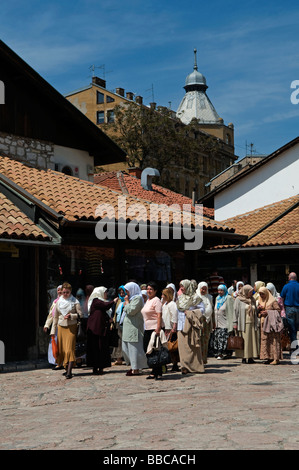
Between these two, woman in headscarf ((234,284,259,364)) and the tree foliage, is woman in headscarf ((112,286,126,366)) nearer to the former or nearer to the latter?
woman in headscarf ((234,284,259,364))

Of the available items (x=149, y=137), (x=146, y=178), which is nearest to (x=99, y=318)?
(x=146, y=178)

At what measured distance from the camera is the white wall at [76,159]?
21.9m

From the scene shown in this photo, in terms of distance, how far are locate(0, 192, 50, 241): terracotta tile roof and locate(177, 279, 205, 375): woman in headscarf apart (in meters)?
3.70

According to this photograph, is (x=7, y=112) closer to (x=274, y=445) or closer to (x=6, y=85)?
(x=6, y=85)

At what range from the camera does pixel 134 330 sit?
1313 centimetres

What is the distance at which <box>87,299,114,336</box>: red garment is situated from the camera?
13.5 metres

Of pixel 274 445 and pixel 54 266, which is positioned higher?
pixel 54 266

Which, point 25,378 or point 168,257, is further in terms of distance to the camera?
point 168,257

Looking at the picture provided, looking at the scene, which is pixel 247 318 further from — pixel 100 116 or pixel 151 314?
pixel 100 116

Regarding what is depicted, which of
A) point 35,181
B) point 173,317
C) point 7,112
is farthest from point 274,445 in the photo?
point 7,112

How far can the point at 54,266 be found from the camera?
16.6 m

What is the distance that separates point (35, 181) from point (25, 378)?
6984 mm

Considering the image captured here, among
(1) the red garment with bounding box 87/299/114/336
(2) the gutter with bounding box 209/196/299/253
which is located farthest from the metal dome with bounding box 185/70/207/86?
(1) the red garment with bounding box 87/299/114/336

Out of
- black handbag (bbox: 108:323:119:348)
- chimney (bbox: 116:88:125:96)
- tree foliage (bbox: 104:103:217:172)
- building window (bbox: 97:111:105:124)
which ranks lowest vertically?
black handbag (bbox: 108:323:119:348)
